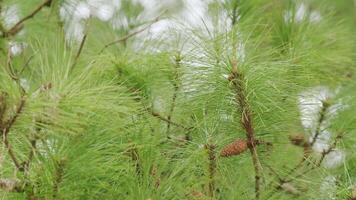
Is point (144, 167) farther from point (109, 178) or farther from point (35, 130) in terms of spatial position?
point (35, 130)

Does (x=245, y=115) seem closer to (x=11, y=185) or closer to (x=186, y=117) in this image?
(x=186, y=117)

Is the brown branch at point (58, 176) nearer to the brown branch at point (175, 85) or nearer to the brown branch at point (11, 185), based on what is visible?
the brown branch at point (11, 185)

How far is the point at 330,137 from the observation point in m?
1.30

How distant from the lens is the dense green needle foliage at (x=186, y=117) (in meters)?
1.01

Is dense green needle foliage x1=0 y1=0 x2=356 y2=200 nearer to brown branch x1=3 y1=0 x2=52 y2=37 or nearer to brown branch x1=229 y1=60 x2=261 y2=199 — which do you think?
brown branch x1=229 y1=60 x2=261 y2=199

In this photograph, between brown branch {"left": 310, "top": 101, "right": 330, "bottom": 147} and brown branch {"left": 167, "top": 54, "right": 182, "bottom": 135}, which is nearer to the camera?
brown branch {"left": 167, "top": 54, "right": 182, "bottom": 135}

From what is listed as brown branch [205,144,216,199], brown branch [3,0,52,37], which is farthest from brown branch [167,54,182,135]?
brown branch [3,0,52,37]

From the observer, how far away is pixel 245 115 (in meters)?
1.10

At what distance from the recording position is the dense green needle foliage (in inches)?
39.8

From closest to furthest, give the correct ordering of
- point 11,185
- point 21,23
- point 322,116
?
1. point 11,185
2. point 322,116
3. point 21,23

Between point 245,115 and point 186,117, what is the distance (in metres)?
0.16

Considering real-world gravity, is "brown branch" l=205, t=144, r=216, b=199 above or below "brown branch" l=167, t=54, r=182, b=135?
below

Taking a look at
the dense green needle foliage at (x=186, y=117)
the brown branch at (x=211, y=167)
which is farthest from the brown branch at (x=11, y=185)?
the brown branch at (x=211, y=167)

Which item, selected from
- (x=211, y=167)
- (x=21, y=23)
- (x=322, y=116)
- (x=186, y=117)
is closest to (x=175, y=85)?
(x=186, y=117)
